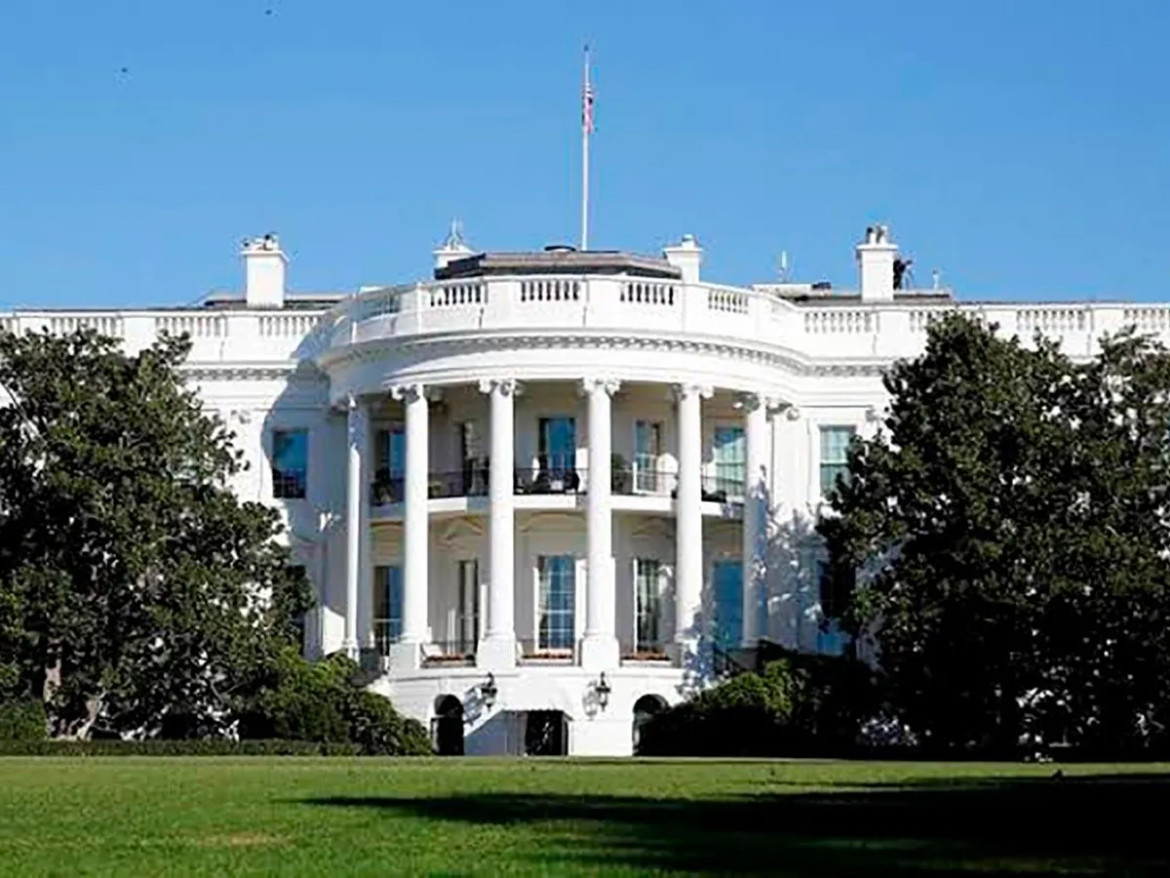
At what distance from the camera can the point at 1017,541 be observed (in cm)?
5419

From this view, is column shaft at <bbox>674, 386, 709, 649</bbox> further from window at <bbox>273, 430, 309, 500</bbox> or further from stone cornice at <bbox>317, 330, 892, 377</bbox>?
window at <bbox>273, 430, 309, 500</bbox>

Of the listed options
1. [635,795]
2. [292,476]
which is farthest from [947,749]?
[635,795]

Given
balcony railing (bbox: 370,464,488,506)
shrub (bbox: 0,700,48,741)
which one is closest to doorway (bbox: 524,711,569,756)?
balcony railing (bbox: 370,464,488,506)

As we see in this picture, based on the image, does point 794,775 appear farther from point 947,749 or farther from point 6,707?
point 6,707

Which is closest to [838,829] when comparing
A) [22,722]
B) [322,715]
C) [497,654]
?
[22,722]

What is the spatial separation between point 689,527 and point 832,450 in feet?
24.3

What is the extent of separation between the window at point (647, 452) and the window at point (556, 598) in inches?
110

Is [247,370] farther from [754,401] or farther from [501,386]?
[754,401]

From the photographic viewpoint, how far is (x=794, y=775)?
3297 centimetres

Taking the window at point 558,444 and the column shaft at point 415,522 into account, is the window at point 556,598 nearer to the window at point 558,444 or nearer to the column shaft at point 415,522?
the window at point 558,444

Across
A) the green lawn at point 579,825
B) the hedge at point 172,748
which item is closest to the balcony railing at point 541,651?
the hedge at point 172,748

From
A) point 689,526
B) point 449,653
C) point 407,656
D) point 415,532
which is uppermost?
point 689,526

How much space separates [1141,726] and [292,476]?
1022 inches

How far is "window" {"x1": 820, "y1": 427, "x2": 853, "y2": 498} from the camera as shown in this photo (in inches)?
2726
